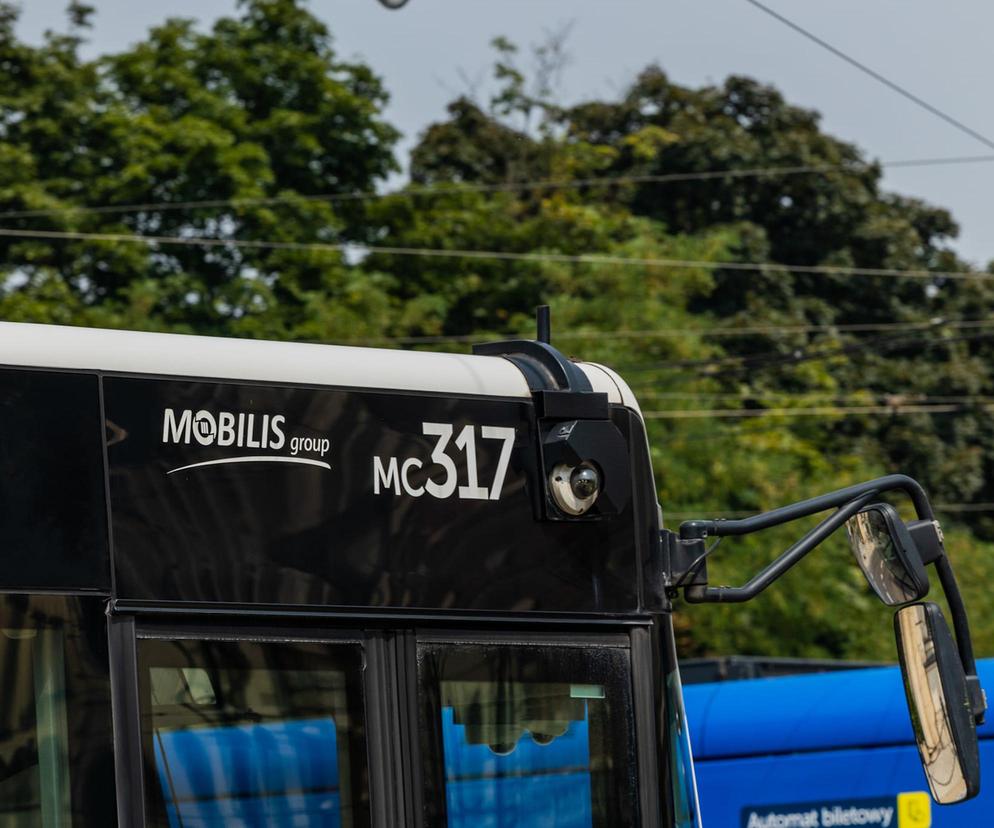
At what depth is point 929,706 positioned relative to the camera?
3.80m

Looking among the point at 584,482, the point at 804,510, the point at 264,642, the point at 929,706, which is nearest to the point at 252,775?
the point at 264,642

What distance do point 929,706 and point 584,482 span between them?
881 millimetres

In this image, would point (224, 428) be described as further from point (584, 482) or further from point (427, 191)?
point (427, 191)

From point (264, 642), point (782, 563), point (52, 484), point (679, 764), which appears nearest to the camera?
point (52, 484)

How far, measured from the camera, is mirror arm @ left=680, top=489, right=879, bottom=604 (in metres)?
3.79

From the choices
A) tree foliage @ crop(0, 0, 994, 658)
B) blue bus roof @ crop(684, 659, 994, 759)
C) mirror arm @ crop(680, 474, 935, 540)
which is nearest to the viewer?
mirror arm @ crop(680, 474, 935, 540)

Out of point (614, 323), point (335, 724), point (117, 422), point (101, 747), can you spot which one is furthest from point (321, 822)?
point (614, 323)

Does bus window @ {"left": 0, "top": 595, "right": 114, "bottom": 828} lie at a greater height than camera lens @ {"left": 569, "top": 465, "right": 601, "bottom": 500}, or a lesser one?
lesser

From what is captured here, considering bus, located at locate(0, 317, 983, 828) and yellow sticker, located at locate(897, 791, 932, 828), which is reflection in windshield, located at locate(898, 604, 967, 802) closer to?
bus, located at locate(0, 317, 983, 828)

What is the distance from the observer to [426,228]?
26.9 m

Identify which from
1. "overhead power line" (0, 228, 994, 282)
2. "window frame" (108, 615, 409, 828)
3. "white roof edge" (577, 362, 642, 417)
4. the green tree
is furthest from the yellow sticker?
the green tree

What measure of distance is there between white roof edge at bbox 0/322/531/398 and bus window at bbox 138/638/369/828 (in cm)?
54

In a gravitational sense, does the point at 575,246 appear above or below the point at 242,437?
above

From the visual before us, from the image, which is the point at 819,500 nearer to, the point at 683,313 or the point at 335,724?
the point at 335,724
